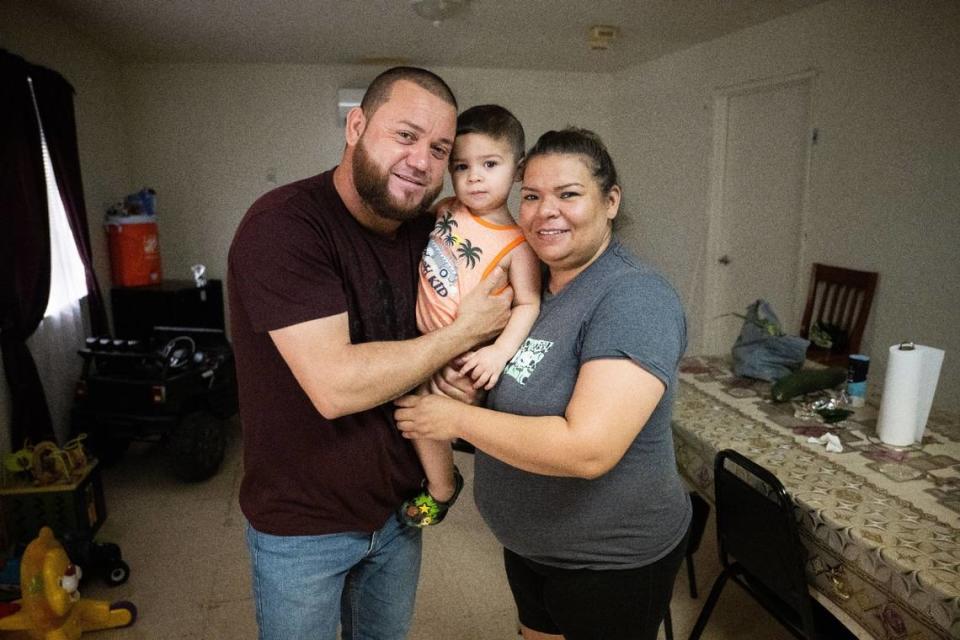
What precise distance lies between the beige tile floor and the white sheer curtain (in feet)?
1.94

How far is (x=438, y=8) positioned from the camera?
3197 mm

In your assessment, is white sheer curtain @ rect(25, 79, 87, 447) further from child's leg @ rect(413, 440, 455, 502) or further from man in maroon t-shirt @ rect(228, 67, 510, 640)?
child's leg @ rect(413, 440, 455, 502)

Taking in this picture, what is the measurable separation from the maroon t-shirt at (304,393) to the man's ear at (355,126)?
0.30ft

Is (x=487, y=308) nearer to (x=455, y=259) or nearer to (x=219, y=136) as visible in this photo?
(x=455, y=259)

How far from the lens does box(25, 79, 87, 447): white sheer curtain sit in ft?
10.4

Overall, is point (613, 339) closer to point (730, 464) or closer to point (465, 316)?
point (465, 316)

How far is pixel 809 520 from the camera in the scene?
1377 millimetres

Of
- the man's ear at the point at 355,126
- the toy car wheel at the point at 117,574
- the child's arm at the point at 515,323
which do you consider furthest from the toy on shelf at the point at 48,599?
the man's ear at the point at 355,126

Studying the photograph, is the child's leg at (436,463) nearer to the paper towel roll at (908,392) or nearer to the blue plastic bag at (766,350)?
the paper towel roll at (908,392)

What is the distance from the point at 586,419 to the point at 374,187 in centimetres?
59

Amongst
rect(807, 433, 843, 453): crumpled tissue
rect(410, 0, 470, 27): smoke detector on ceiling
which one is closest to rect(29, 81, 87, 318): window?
rect(410, 0, 470, 27): smoke detector on ceiling

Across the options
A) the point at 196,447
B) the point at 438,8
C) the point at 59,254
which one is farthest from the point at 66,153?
the point at 438,8

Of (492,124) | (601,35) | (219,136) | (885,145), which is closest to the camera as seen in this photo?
(492,124)

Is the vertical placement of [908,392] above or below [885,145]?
below
